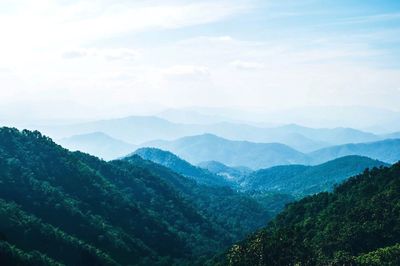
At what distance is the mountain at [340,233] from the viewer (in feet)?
215

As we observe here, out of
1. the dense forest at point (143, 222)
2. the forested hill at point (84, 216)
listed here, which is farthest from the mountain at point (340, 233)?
the forested hill at point (84, 216)

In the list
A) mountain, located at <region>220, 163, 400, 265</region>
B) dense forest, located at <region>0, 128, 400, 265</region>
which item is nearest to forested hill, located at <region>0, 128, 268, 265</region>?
dense forest, located at <region>0, 128, 400, 265</region>

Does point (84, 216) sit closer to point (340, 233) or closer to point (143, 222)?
point (143, 222)

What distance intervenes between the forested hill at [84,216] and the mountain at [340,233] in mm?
31116

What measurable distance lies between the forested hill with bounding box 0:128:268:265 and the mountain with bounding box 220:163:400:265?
31116mm

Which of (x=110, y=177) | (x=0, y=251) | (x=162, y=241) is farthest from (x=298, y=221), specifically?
(x=110, y=177)

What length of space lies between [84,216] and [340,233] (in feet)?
202

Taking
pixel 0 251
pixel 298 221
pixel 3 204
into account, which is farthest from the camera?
pixel 298 221

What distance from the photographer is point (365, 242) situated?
75.2 metres

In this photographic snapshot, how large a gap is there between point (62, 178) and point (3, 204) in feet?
102

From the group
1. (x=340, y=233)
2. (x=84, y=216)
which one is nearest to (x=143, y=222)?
(x=84, y=216)

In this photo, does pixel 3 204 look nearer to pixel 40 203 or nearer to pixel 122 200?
pixel 40 203

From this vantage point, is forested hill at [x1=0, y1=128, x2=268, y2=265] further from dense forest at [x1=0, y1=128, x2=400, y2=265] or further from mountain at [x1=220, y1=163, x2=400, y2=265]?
mountain at [x1=220, y1=163, x2=400, y2=265]

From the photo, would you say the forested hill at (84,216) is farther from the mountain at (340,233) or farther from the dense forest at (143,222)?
the mountain at (340,233)
